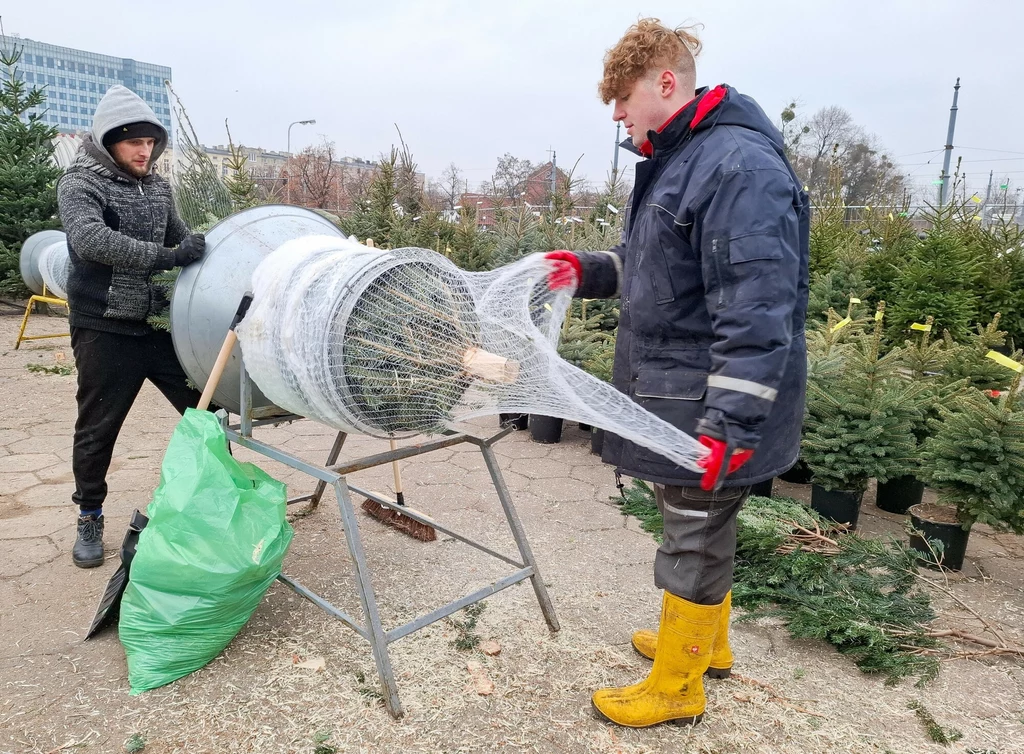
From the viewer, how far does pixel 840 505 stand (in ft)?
11.2

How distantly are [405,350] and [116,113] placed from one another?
1675mm

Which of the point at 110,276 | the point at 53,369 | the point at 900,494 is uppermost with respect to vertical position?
the point at 110,276

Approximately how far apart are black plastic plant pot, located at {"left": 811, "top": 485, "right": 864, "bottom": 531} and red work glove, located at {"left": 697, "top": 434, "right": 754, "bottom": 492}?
2.03m

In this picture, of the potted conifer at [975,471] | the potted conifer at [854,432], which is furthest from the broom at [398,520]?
the potted conifer at [975,471]

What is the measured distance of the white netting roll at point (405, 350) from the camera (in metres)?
1.81

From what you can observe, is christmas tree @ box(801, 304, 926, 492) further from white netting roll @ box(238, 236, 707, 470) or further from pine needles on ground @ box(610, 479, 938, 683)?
white netting roll @ box(238, 236, 707, 470)

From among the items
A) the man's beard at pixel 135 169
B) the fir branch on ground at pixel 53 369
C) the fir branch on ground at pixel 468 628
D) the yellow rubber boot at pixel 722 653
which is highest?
the man's beard at pixel 135 169

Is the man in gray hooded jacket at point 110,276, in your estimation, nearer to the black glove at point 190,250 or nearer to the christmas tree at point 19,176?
the black glove at point 190,250

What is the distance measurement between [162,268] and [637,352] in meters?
1.77

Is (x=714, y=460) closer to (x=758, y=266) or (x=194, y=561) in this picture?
(x=758, y=266)

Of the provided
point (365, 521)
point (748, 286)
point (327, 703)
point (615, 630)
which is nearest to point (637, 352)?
point (748, 286)

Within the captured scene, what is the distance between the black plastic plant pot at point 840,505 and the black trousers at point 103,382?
10.1 feet

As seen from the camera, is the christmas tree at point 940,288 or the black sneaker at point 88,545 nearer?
the black sneaker at point 88,545

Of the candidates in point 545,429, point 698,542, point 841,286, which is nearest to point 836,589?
point 698,542
